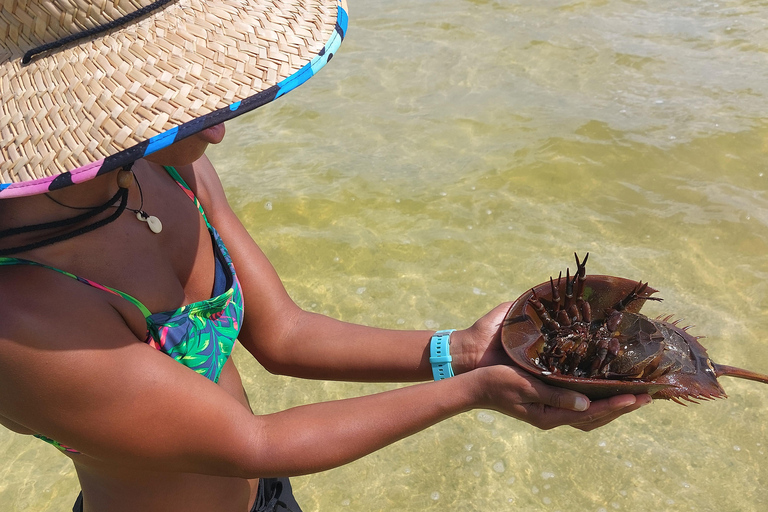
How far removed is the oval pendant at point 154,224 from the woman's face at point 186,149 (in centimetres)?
24

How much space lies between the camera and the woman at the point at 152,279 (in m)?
1.18

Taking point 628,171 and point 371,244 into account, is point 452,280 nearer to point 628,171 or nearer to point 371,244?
point 371,244

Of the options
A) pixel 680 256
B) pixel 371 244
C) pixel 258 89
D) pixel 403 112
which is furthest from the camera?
pixel 403 112

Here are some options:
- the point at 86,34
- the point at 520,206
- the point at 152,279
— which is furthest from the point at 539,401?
the point at 520,206

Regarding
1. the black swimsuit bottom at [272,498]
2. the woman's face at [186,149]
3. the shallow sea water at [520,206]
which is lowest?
the shallow sea water at [520,206]

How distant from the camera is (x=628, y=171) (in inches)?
172

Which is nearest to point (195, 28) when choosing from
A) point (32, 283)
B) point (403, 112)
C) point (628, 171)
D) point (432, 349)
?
point (32, 283)

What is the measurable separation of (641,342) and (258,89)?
1.15m

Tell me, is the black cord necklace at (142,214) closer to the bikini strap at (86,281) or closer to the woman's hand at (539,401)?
the bikini strap at (86,281)

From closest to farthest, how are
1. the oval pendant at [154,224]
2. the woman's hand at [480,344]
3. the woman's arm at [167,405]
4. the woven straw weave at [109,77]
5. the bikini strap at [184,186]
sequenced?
the woven straw weave at [109,77]
the woman's arm at [167,405]
the oval pendant at [154,224]
the bikini strap at [184,186]
the woman's hand at [480,344]

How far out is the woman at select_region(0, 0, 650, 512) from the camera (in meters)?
1.18

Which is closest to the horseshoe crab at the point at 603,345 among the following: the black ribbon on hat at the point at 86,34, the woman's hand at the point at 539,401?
the woman's hand at the point at 539,401

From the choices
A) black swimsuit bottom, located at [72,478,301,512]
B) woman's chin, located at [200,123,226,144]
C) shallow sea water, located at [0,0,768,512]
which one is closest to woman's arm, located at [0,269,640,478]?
woman's chin, located at [200,123,226,144]

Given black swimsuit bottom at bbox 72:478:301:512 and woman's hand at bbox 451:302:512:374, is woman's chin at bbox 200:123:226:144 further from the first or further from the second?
black swimsuit bottom at bbox 72:478:301:512
